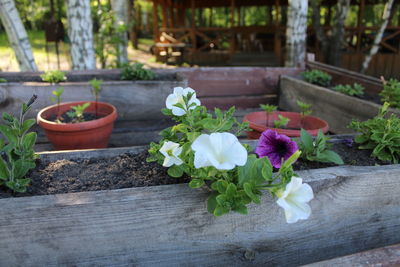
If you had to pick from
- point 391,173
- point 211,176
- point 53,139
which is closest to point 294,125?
point 391,173

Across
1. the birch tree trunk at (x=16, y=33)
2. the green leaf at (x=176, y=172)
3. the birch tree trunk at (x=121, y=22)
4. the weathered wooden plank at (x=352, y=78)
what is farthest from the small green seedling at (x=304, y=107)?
the birch tree trunk at (x=121, y=22)

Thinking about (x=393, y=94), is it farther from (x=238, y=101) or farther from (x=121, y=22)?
(x=121, y=22)

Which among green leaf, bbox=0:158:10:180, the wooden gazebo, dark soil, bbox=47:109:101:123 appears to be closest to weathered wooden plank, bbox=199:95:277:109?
dark soil, bbox=47:109:101:123

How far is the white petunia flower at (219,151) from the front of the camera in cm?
83

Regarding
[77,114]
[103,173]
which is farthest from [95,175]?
[77,114]

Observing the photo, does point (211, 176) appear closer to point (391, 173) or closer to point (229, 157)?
point (229, 157)

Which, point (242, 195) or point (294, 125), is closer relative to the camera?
point (242, 195)

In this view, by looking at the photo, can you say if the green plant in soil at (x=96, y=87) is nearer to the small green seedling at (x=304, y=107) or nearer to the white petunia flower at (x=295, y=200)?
the small green seedling at (x=304, y=107)

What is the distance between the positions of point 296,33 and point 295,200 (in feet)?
12.2

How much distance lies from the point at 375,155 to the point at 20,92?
2333 mm

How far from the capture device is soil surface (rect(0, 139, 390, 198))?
1152 mm

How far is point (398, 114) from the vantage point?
1979mm

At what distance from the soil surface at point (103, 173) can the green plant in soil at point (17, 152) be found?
0.05 m

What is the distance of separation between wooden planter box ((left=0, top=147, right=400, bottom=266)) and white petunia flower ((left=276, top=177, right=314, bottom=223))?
0.80ft
